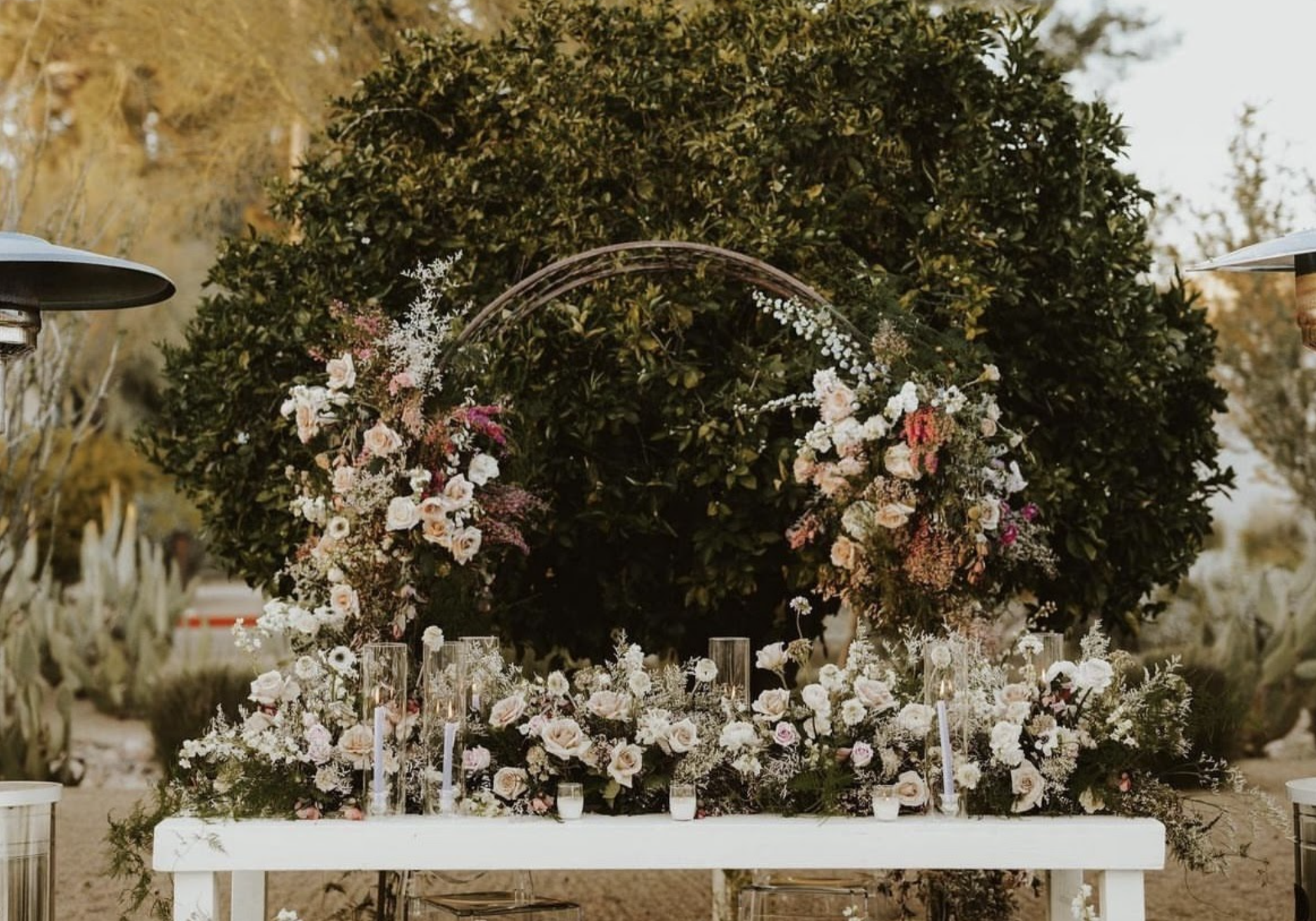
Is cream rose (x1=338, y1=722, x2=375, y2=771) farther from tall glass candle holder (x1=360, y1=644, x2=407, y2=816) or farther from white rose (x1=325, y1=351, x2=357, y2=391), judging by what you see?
white rose (x1=325, y1=351, x2=357, y2=391)

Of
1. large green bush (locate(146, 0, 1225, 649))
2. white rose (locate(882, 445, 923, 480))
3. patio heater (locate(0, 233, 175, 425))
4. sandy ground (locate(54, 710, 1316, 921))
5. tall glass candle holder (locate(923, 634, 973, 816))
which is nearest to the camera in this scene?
tall glass candle holder (locate(923, 634, 973, 816))

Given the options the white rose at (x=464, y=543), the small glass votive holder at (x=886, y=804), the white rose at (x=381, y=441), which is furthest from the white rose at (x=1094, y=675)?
the white rose at (x=381, y=441)

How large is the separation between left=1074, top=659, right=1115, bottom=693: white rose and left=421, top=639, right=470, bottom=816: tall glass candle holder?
1.55m

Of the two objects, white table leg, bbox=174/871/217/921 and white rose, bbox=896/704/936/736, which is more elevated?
white rose, bbox=896/704/936/736

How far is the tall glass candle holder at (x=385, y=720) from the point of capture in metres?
3.75

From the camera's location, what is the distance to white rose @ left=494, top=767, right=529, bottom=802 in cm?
375

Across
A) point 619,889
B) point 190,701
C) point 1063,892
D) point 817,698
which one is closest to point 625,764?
point 817,698

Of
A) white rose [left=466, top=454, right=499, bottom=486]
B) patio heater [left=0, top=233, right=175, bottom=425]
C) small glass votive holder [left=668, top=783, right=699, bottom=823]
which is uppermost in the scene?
patio heater [left=0, top=233, right=175, bottom=425]

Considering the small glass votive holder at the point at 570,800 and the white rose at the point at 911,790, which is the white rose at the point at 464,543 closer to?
the small glass votive holder at the point at 570,800

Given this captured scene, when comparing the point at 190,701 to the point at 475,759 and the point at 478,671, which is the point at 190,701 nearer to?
the point at 478,671

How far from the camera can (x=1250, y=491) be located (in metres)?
11.1

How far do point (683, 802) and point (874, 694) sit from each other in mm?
561

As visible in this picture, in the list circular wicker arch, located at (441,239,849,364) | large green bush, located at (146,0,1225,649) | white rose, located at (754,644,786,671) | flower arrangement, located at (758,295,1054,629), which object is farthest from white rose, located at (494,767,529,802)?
large green bush, located at (146,0,1225,649)

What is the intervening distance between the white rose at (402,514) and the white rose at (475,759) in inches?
29.6
